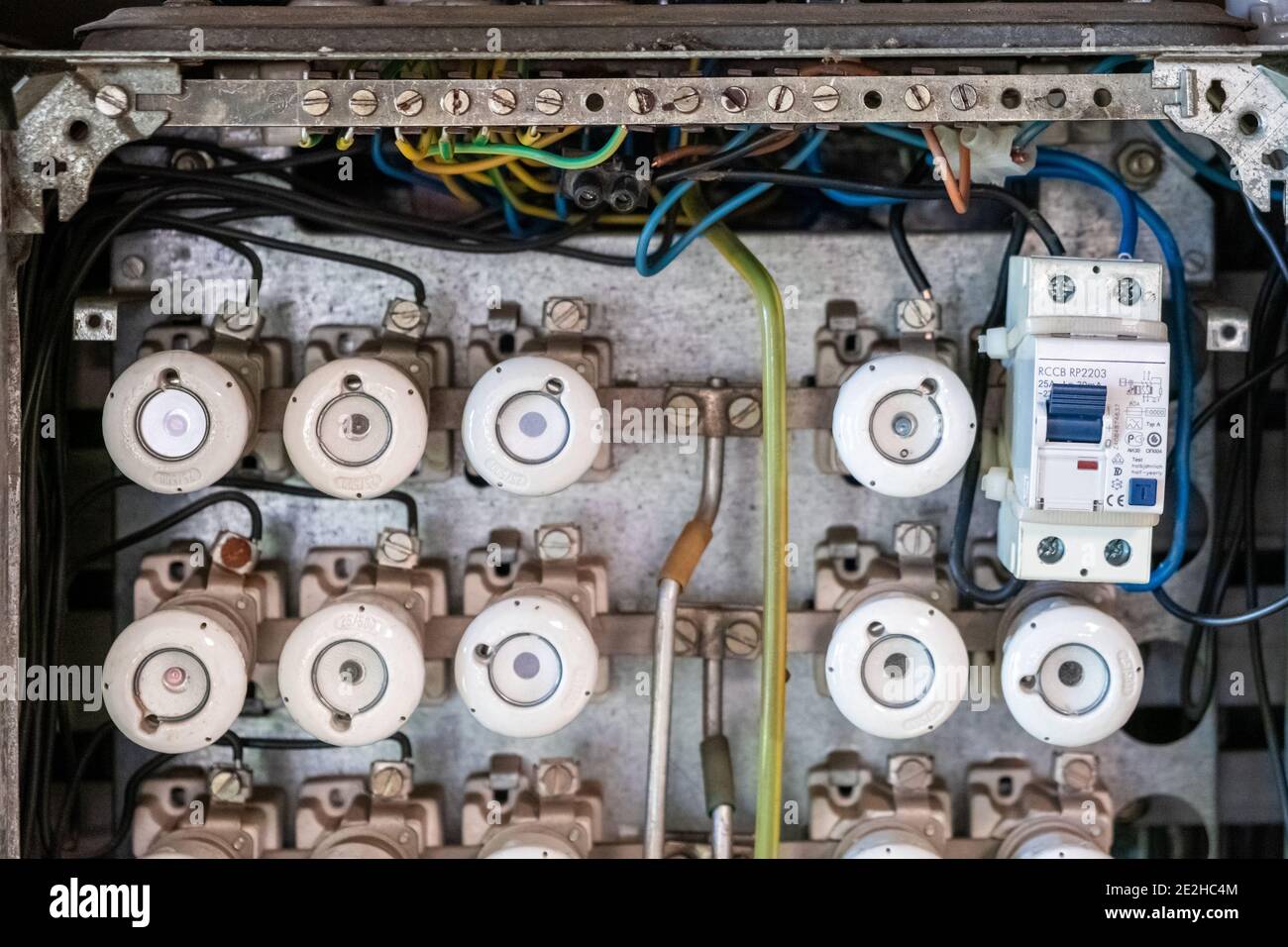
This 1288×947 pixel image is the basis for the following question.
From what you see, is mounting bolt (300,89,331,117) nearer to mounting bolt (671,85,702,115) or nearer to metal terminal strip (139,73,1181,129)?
metal terminal strip (139,73,1181,129)

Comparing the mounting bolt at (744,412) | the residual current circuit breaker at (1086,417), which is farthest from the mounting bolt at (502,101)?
the residual current circuit breaker at (1086,417)

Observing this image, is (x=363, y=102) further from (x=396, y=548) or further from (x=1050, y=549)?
(x=1050, y=549)

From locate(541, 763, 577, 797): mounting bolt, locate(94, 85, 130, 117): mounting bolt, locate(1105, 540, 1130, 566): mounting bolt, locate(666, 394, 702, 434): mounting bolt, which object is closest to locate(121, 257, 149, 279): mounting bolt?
locate(94, 85, 130, 117): mounting bolt

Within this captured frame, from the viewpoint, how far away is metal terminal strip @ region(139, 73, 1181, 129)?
1039 mm

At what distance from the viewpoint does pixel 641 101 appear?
3.42ft

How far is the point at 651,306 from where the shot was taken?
1310mm

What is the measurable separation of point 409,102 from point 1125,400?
0.70 m

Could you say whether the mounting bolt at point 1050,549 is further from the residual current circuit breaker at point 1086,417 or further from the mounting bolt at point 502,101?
the mounting bolt at point 502,101

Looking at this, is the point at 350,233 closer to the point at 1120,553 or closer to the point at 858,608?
the point at 858,608

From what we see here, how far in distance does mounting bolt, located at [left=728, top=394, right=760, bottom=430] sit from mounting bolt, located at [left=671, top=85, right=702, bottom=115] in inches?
12.9

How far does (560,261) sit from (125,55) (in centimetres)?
47

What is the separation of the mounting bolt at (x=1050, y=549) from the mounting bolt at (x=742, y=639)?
0.31 meters

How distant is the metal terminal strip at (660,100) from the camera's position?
3.41 feet

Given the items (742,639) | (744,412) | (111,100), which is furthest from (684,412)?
(111,100)
